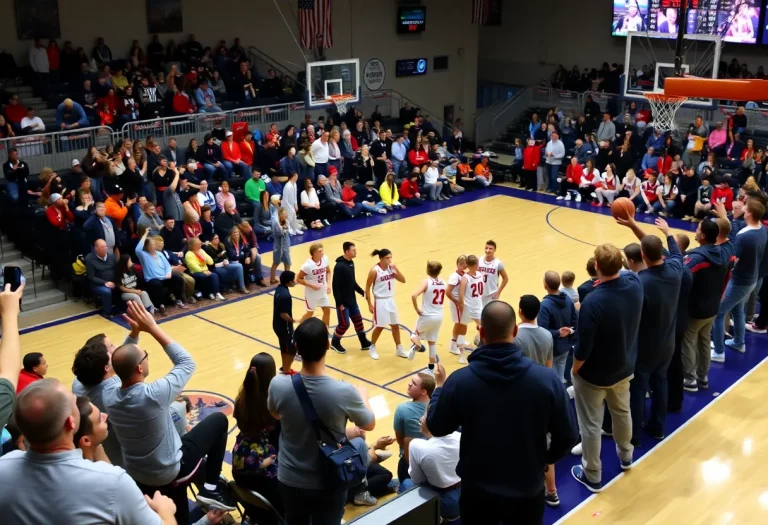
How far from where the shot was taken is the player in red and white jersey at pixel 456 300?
11008 mm

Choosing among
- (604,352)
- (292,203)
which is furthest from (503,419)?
(292,203)

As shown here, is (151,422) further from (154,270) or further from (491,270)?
(154,270)

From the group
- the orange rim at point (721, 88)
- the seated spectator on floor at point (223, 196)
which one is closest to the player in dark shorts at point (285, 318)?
the orange rim at point (721, 88)

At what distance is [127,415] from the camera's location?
499cm

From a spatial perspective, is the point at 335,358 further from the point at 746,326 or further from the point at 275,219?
the point at 746,326

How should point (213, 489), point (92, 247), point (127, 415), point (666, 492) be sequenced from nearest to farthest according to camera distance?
point (127, 415) < point (213, 489) < point (666, 492) < point (92, 247)

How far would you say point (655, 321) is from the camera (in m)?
7.94

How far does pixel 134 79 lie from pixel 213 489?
15.8m

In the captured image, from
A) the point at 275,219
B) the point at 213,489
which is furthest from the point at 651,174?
the point at 213,489

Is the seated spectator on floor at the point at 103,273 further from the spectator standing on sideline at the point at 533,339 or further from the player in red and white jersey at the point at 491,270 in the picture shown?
the spectator standing on sideline at the point at 533,339

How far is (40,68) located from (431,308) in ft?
43.0

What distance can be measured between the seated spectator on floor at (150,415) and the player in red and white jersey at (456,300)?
582 centimetres

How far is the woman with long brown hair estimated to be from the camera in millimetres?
6090

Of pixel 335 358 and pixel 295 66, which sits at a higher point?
pixel 295 66
